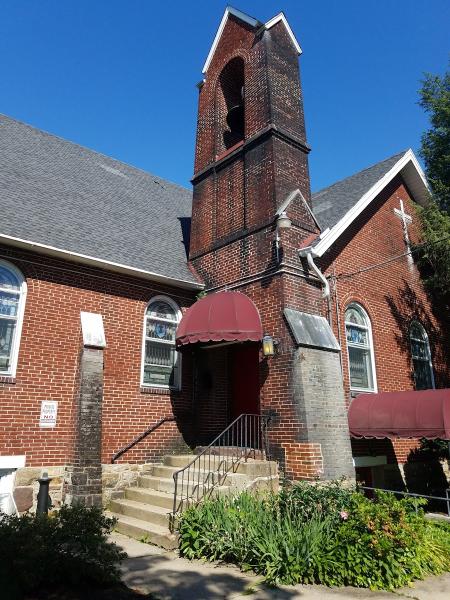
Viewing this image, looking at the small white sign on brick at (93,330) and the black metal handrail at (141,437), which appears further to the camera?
the black metal handrail at (141,437)

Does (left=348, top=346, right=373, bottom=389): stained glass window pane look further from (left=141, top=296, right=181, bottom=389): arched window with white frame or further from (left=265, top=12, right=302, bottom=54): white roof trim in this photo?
(left=265, top=12, right=302, bottom=54): white roof trim

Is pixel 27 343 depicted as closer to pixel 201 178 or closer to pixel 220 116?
pixel 201 178

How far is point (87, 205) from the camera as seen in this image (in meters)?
12.2

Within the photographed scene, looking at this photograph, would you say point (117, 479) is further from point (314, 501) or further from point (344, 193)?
point (344, 193)

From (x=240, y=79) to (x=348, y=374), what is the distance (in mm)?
9425

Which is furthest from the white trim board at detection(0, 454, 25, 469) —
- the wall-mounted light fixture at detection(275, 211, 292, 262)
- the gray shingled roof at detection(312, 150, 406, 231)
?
the gray shingled roof at detection(312, 150, 406, 231)

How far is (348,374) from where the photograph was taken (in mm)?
10914

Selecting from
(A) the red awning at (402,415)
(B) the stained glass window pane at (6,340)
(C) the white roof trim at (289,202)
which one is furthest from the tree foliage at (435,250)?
(B) the stained glass window pane at (6,340)

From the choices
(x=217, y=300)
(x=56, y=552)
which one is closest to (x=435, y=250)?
(x=217, y=300)

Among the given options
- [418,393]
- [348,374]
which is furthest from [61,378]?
[418,393]

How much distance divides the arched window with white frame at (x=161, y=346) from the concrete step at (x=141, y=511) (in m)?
2.58

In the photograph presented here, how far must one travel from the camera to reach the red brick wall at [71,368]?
28.2ft

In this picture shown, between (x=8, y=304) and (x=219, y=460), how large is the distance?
5.15 m

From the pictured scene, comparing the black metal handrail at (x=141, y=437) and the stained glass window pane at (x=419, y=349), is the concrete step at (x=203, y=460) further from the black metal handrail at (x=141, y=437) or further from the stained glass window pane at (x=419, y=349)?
the stained glass window pane at (x=419, y=349)
